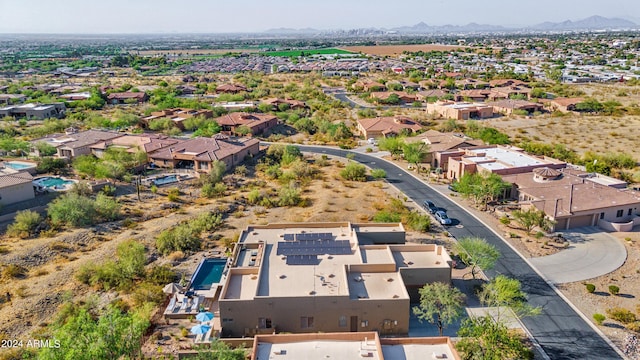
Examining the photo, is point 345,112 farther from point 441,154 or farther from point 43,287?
point 43,287

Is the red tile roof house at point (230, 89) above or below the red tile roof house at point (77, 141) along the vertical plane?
above

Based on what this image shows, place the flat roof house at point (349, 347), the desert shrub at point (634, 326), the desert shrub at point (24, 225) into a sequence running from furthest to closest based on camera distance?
the desert shrub at point (24, 225) → the desert shrub at point (634, 326) → the flat roof house at point (349, 347)

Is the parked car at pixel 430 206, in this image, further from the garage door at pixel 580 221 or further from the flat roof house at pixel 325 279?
the garage door at pixel 580 221

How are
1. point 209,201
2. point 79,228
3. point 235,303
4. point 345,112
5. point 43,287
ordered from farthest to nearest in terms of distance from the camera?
point 345,112
point 209,201
point 79,228
point 43,287
point 235,303

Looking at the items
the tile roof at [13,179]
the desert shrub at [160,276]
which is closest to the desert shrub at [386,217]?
the desert shrub at [160,276]

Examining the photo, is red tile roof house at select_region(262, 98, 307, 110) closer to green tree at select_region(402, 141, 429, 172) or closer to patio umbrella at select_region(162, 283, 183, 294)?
green tree at select_region(402, 141, 429, 172)

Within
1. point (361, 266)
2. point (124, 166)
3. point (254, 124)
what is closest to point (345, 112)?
point (254, 124)
